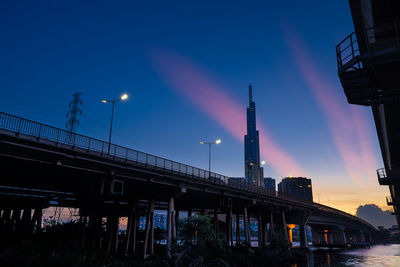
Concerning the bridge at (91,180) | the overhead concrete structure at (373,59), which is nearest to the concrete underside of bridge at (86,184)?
the bridge at (91,180)

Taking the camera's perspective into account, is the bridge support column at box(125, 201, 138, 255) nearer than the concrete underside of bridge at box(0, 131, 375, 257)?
No

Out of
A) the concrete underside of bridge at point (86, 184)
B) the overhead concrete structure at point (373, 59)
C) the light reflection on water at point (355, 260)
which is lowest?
the light reflection on water at point (355, 260)

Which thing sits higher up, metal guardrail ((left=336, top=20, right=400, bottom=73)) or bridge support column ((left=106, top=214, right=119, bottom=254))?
metal guardrail ((left=336, top=20, right=400, bottom=73))

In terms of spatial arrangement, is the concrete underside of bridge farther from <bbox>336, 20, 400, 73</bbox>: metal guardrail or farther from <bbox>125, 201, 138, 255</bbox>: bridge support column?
<bbox>336, 20, 400, 73</bbox>: metal guardrail

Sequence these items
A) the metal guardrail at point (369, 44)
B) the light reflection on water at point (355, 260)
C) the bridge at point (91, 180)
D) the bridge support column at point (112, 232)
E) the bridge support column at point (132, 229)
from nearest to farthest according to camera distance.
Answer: the metal guardrail at point (369, 44) < the bridge at point (91, 180) < the bridge support column at point (112, 232) < the bridge support column at point (132, 229) < the light reflection on water at point (355, 260)

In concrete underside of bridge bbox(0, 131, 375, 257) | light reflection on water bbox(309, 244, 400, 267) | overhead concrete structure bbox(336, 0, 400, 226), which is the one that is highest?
overhead concrete structure bbox(336, 0, 400, 226)

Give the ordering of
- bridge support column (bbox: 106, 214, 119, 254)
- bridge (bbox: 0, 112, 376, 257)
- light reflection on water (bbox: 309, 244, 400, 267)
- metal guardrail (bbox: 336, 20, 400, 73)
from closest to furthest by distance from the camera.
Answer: metal guardrail (bbox: 336, 20, 400, 73) → bridge (bbox: 0, 112, 376, 257) → bridge support column (bbox: 106, 214, 119, 254) → light reflection on water (bbox: 309, 244, 400, 267)

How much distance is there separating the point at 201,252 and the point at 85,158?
14.4 metres

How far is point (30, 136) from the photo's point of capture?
2458 centimetres

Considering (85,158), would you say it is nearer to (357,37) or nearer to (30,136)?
(30,136)

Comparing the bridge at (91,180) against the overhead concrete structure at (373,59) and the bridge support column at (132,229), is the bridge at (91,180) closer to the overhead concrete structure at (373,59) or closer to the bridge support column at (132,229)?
the bridge support column at (132,229)

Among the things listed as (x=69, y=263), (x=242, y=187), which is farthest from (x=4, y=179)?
(x=242, y=187)

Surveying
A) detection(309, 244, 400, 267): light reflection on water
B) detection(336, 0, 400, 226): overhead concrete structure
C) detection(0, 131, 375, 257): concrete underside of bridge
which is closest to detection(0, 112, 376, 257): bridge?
detection(0, 131, 375, 257): concrete underside of bridge

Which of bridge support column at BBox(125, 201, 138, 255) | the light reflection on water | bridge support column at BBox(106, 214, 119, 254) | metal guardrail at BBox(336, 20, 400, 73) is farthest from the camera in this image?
the light reflection on water
